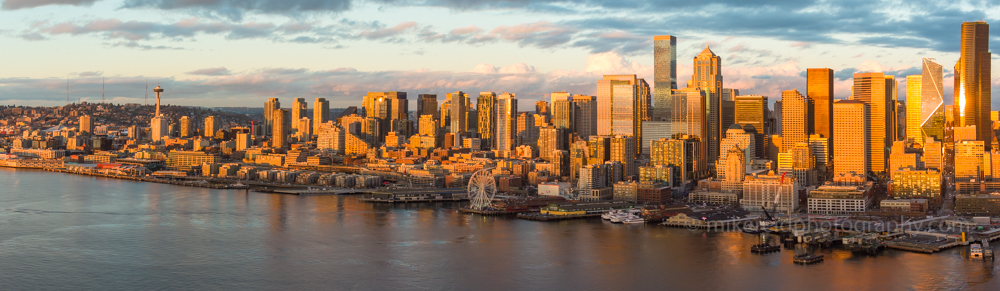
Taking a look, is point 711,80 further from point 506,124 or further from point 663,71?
point 506,124

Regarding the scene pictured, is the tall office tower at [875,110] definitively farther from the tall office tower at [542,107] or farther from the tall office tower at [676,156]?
the tall office tower at [542,107]

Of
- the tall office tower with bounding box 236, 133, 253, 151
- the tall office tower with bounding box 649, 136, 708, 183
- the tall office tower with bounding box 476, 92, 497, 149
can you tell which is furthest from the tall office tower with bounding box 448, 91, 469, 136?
the tall office tower with bounding box 649, 136, 708, 183

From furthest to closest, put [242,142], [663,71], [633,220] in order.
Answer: [242,142]
[663,71]
[633,220]

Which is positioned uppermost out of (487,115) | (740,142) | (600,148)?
(487,115)

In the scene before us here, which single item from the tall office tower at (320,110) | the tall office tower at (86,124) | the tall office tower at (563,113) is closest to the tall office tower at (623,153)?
the tall office tower at (563,113)

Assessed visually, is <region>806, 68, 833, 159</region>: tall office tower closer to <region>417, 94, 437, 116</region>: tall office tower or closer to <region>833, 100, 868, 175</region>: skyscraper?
<region>833, 100, 868, 175</region>: skyscraper

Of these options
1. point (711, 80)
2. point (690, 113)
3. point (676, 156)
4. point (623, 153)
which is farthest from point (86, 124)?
point (676, 156)
